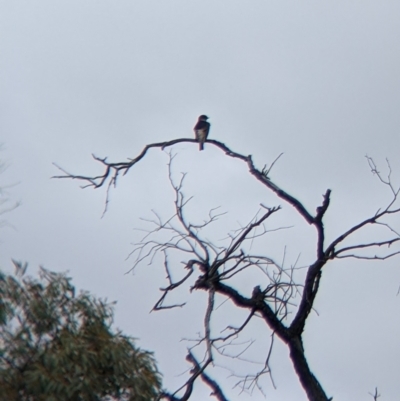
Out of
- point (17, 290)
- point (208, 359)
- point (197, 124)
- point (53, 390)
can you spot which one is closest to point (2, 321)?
point (17, 290)

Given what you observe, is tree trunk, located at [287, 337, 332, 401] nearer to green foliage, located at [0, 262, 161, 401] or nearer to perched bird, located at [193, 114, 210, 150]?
green foliage, located at [0, 262, 161, 401]

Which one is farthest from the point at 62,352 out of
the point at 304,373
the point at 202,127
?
the point at 202,127

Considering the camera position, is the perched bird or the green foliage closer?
the green foliage

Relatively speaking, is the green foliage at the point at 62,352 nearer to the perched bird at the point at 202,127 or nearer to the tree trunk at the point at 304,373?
the tree trunk at the point at 304,373

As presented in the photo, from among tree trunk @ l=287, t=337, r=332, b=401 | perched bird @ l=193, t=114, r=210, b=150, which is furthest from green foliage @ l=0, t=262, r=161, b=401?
perched bird @ l=193, t=114, r=210, b=150

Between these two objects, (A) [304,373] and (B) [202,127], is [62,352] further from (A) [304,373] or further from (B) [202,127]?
(B) [202,127]

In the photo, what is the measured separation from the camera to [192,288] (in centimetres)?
698

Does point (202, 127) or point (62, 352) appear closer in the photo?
point (62, 352)

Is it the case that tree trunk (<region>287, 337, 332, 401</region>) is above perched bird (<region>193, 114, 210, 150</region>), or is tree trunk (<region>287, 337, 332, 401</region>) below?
below

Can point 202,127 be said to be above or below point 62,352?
above

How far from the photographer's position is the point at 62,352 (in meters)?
7.66

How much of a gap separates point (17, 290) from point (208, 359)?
2436 millimetres

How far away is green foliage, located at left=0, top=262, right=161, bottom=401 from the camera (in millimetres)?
7457

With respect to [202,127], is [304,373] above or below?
below
